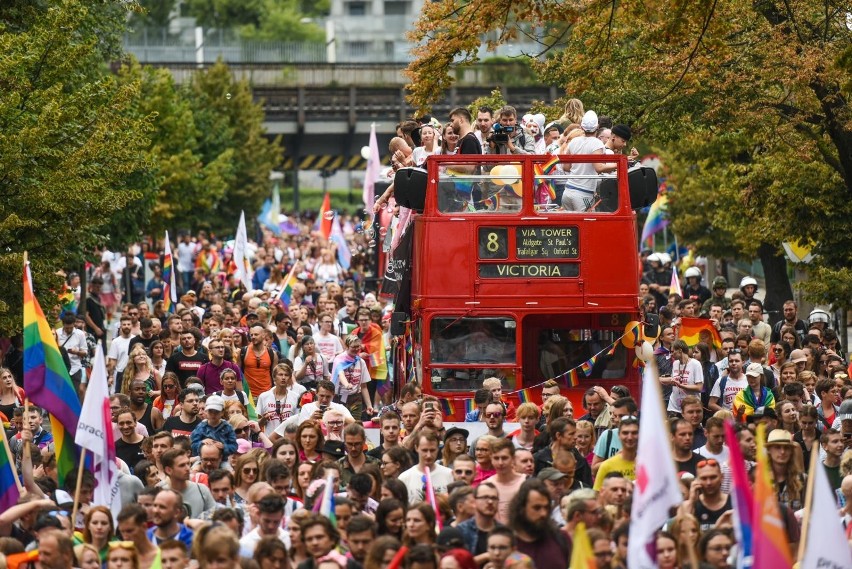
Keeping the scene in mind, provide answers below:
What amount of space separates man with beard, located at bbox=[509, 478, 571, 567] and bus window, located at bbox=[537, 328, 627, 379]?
321 inches

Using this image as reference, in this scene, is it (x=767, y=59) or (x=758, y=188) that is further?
(x=758, y=188)

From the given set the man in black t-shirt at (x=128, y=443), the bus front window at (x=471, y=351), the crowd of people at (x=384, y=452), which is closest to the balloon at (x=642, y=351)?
the crowd of people at (x=384, y=452)

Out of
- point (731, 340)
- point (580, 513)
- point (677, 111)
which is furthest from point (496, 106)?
point (580, 513)

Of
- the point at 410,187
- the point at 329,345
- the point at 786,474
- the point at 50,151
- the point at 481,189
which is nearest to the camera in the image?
the point at 786,474

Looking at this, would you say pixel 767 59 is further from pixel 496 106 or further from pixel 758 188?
pixel 496 106

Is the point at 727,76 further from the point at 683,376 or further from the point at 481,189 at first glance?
the point at 481,189

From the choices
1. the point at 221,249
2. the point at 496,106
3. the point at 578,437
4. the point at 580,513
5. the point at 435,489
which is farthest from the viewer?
the point at 221,249

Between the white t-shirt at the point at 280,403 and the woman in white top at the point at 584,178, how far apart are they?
322cm

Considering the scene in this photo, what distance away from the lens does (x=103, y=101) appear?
2523 cm

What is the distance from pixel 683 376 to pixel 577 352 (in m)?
A: 1.08

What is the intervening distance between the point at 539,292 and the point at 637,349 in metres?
1.11

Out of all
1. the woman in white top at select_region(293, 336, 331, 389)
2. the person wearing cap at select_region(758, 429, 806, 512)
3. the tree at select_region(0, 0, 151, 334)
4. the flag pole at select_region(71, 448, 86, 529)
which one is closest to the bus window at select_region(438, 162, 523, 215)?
the woman in white top at select_region(293, 336, 331, 389)

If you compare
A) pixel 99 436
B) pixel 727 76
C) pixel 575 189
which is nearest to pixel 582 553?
pixel 99 436

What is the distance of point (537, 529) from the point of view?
1085cm
